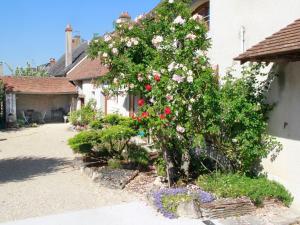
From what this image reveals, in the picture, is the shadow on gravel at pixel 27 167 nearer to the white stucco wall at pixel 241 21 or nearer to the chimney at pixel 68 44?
the white stucco wall at pixel 241 21

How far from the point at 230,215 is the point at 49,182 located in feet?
17.3

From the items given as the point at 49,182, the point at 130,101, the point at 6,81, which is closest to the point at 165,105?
the point at 49,182

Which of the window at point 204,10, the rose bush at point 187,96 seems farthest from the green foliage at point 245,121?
the window at point 204,10

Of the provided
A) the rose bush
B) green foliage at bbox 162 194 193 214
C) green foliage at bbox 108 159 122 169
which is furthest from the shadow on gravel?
green foliage at bbox 162 194 193 214

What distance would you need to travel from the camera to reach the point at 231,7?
9461 mm

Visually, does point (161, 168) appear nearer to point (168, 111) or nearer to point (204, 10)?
point (168, 111)

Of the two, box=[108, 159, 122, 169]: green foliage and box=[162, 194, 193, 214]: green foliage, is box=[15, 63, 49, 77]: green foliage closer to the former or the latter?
box=[108, 159, 122, 169]: green foliage

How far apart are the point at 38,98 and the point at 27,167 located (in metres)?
17.7

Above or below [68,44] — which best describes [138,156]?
below

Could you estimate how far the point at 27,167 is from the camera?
1220cm

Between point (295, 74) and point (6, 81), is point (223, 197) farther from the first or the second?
point (6, 81)

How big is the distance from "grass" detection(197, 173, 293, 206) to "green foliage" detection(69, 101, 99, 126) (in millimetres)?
14477

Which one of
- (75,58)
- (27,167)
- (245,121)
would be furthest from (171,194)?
(75,58)

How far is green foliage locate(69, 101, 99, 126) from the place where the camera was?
21675 mm
